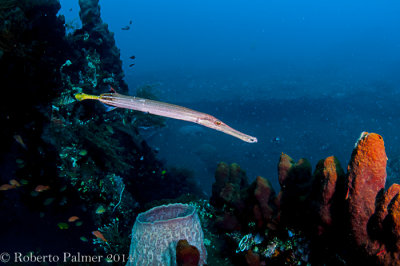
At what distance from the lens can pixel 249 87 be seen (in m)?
27.8

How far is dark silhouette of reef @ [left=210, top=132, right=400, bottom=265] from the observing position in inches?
107

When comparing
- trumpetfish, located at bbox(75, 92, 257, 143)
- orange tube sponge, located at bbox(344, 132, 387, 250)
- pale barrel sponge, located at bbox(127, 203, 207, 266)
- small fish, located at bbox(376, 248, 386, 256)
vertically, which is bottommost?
pale barrel sponge, located at bbox(127, 203, 207, 266)

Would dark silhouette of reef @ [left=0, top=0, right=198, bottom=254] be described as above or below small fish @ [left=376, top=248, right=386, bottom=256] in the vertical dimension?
above

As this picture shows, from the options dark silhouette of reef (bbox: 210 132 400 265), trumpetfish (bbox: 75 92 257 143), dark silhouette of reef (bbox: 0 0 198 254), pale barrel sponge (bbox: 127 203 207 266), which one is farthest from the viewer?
dark silhouette of reef (bbox: 0 0 198 254)

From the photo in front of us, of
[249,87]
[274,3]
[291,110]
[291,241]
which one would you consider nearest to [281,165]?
[291,241]

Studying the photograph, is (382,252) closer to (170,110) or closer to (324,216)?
(324,216)

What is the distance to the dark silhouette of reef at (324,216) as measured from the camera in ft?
8.90

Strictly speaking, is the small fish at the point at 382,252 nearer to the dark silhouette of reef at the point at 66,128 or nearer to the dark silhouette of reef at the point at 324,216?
the dark silhouette of reef at the point at 324,216

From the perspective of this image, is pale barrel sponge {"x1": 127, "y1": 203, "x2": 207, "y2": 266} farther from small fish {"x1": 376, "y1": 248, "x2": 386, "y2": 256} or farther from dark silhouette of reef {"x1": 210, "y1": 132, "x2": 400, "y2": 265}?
small fish {"x1": 376, "y1": 248, "x2": 386, "y2": 256}

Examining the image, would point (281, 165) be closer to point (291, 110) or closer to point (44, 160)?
point (44, 160)

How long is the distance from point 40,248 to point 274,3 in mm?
212588

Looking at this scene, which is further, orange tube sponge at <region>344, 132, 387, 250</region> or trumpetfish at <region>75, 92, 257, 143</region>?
trumpetfish at <region>75, 92, 257, 143</region>

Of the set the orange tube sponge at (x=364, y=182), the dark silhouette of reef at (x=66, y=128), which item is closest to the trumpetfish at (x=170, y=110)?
the orange tube sponge at (x=364, y=182)

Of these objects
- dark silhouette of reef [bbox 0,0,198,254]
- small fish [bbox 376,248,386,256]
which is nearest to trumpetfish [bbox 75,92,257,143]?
small fish [bbox 376,248,386,256]
